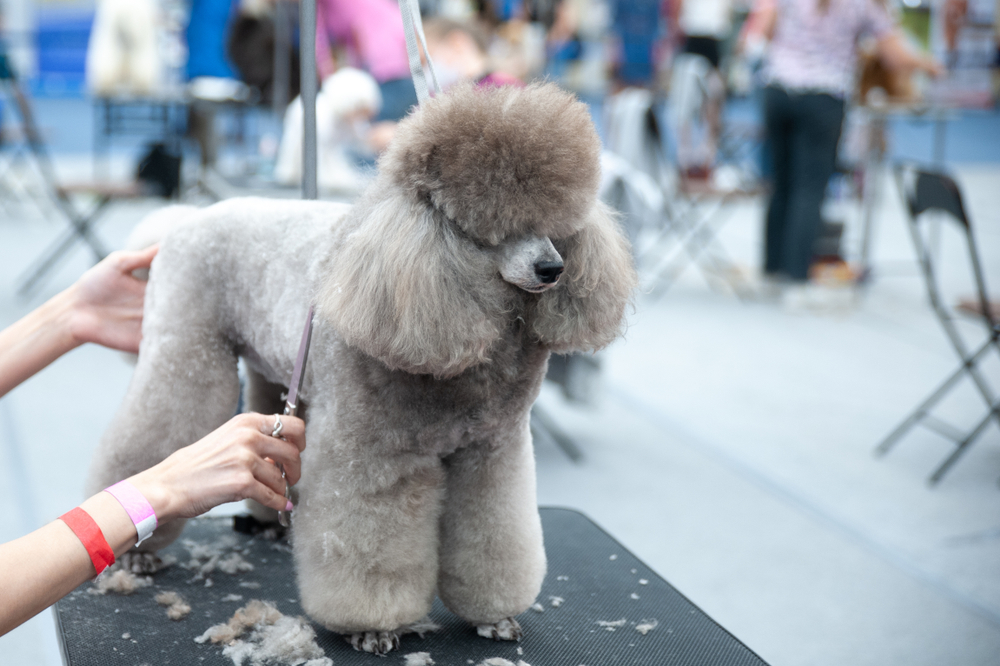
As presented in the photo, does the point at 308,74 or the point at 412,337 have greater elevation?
the point at 308,74

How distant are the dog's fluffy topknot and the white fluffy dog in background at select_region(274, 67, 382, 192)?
8.12 feet

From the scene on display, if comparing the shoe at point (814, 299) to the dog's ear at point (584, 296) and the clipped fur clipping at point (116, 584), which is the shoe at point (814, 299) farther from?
the clipped fur clipping at point (116, 584)

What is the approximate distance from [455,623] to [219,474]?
53 cm

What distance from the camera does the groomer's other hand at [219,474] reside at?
977mm

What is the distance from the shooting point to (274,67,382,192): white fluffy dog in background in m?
3.48

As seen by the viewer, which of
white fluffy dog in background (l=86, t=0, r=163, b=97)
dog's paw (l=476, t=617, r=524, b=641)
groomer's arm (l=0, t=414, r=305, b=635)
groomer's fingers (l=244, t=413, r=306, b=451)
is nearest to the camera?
groomer's arm (l=0, t=414, r=305, b=635)

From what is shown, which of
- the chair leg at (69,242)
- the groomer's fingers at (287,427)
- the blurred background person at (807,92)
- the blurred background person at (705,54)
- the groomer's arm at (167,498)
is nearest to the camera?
the groomer's arm at (167,498)

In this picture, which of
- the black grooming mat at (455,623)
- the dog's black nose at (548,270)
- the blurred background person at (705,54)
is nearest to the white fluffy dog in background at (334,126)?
the black grooming mat at (455,623)

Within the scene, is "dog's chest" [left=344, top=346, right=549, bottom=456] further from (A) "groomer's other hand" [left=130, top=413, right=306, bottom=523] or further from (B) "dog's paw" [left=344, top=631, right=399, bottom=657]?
(B) "dog's paw" [left=344, top=631, right=399, bottom=657]

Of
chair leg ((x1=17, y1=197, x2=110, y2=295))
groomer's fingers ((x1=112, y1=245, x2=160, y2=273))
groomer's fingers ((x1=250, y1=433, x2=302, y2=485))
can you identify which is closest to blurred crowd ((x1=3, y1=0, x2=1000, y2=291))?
chair leg ((x1=17, y1=197, x2=110, y2=295))

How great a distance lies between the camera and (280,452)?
1.09m

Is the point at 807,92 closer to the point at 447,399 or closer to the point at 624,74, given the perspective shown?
the point at 624,74

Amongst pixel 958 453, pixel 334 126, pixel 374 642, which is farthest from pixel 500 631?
pixel 334 126

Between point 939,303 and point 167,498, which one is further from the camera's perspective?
point 939,303
